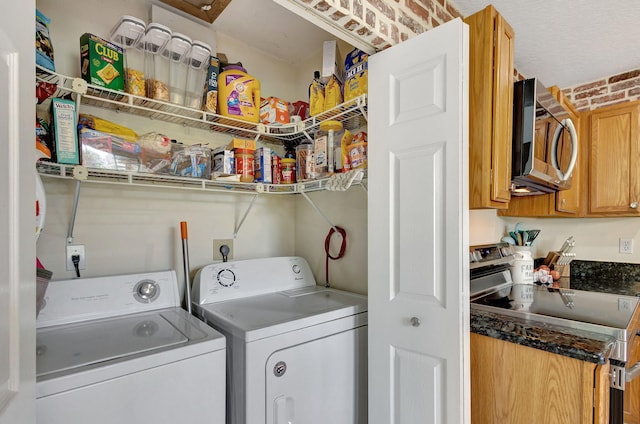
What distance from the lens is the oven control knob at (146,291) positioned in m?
1.48

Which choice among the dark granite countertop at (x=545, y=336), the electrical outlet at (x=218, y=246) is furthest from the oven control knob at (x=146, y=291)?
the dark granite countertop at (x=545, y=336)

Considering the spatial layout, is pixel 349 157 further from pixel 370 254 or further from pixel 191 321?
pixel 191 321

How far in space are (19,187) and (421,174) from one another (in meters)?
1.16

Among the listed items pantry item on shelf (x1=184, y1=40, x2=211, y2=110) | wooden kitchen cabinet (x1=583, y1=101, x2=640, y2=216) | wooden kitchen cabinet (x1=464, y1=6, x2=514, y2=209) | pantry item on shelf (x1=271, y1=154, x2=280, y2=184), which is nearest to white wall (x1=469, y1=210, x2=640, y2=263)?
wooden kitchen cabinet (x1=583, y1=101, x2=640, y2=216)

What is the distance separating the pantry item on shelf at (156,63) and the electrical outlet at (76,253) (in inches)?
30.6

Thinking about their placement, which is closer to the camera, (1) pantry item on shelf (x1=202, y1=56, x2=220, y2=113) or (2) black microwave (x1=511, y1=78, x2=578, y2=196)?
(2) black microwave (x1=511, y1=78, x2=578, y2=196)

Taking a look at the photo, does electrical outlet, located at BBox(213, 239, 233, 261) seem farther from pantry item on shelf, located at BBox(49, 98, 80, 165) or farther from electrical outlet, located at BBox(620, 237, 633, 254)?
electrical outlet, located at BBox(620, 237, 633, 254)

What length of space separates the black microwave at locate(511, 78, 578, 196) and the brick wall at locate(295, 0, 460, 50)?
20.7 inches

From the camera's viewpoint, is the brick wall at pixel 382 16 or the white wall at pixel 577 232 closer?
the brick wall at pixel 382 16

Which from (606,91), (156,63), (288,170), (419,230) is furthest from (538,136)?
(156,63)

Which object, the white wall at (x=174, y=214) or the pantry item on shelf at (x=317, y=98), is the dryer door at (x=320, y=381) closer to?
the white wall at (x=174, y=214)

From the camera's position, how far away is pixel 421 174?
124cm

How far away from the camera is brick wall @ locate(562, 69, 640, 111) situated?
2.36 metres

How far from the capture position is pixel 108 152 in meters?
1.34
